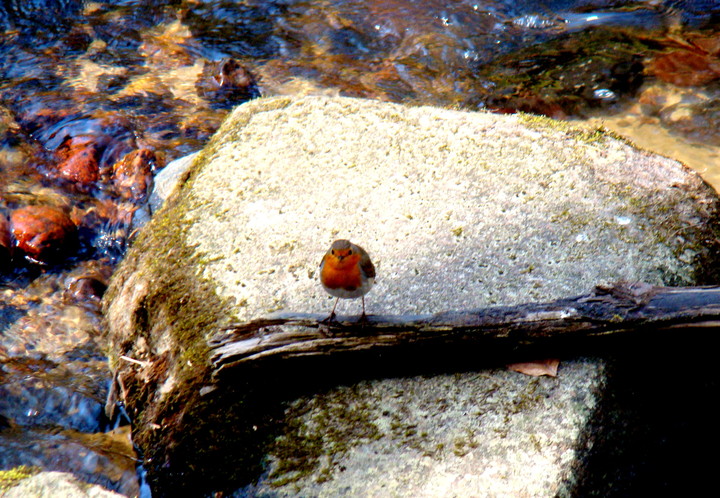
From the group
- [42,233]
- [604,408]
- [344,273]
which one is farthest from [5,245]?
[604,408]

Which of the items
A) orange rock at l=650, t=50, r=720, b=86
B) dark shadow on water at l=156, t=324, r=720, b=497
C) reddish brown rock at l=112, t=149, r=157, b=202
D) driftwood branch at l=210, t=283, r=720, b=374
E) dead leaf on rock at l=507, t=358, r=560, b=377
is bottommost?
reddish brown rock at l=112, t=149, r=157, b=202

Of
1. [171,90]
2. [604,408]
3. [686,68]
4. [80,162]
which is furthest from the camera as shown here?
[171,90]

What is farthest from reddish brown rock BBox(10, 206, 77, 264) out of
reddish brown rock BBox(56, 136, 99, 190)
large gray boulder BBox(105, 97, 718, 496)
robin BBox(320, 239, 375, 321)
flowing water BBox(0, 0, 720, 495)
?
robin BBox(320, 239, 375, 321)

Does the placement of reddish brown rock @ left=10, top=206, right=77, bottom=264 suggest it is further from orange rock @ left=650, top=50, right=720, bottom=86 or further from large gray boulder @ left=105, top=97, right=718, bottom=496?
orange rock @ left=650, top=50, right=720, bottom=86

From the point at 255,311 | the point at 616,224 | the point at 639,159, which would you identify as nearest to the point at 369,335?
the point at 255,311

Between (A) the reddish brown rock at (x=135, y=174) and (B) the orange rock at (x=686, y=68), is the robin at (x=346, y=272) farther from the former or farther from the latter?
(B) the orange rock at (x=686, y=68)

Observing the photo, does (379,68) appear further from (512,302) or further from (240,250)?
(512,302)

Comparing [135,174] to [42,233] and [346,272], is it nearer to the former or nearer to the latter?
[42,233]
